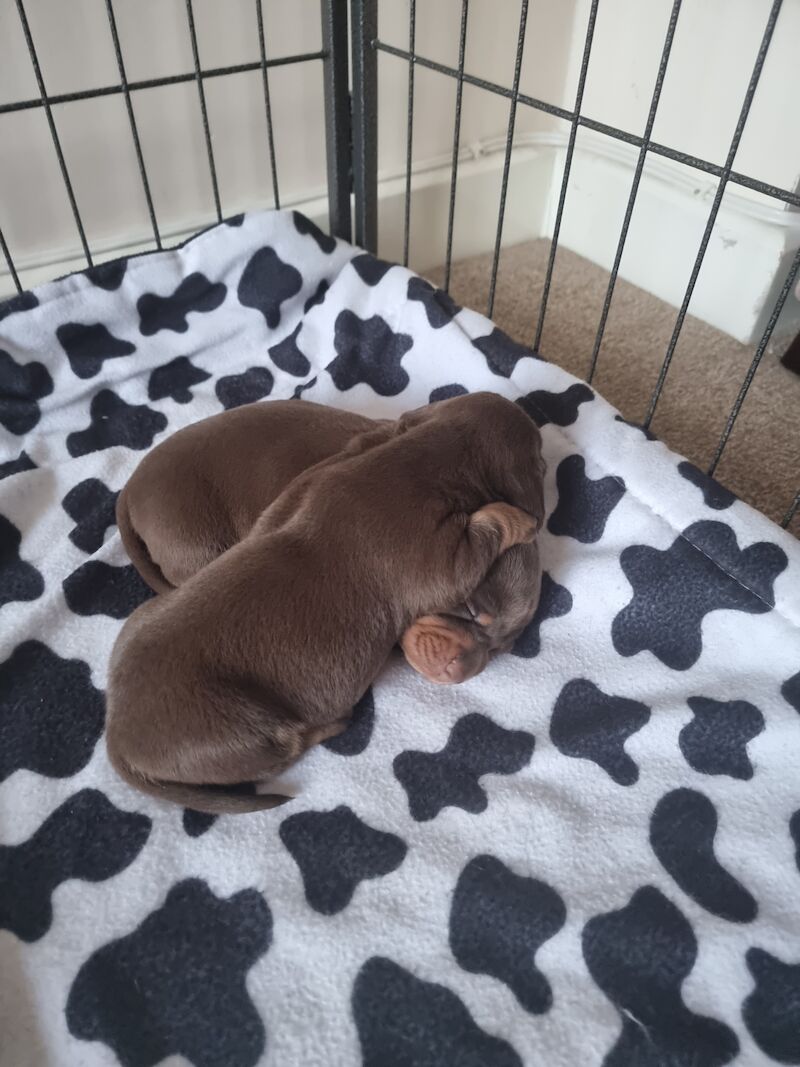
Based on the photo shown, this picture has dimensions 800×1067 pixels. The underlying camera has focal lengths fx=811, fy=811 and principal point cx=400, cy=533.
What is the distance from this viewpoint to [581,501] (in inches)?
38.9

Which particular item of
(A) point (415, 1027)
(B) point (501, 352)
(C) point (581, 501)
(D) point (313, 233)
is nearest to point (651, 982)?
(A) point (415, 1027)

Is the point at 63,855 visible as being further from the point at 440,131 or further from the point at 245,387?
the point at 440,131

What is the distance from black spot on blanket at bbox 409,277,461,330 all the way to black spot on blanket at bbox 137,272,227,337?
312 mm

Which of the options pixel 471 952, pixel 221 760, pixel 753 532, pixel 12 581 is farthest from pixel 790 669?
pixel 12 581

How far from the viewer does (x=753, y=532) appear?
87 cm

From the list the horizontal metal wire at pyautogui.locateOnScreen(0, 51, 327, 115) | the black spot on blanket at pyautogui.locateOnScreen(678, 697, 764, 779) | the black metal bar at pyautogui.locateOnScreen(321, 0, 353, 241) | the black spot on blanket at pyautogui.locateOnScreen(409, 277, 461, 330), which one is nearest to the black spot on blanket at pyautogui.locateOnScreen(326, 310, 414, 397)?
the black spot on blanket at pyautogui.locateOnScreen(409, 277, 461, 330)

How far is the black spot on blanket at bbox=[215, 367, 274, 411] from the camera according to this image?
1.22 metres

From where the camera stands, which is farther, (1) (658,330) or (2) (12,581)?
(1) (658,330)

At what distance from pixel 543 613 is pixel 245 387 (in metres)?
0.59

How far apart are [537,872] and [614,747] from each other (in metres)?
0.15

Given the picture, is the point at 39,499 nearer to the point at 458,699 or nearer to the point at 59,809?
the point at 59,809

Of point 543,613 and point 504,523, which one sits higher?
point 504,523

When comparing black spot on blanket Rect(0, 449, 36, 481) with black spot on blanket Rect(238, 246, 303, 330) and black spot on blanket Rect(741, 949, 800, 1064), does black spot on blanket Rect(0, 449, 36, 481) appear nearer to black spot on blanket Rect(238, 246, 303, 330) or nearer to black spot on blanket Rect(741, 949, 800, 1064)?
black spot on blanket Rect(238, 246, 303, 330)

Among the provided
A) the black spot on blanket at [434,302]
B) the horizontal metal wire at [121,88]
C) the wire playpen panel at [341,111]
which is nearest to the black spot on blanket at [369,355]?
the black spot on blanket at [434,302]
